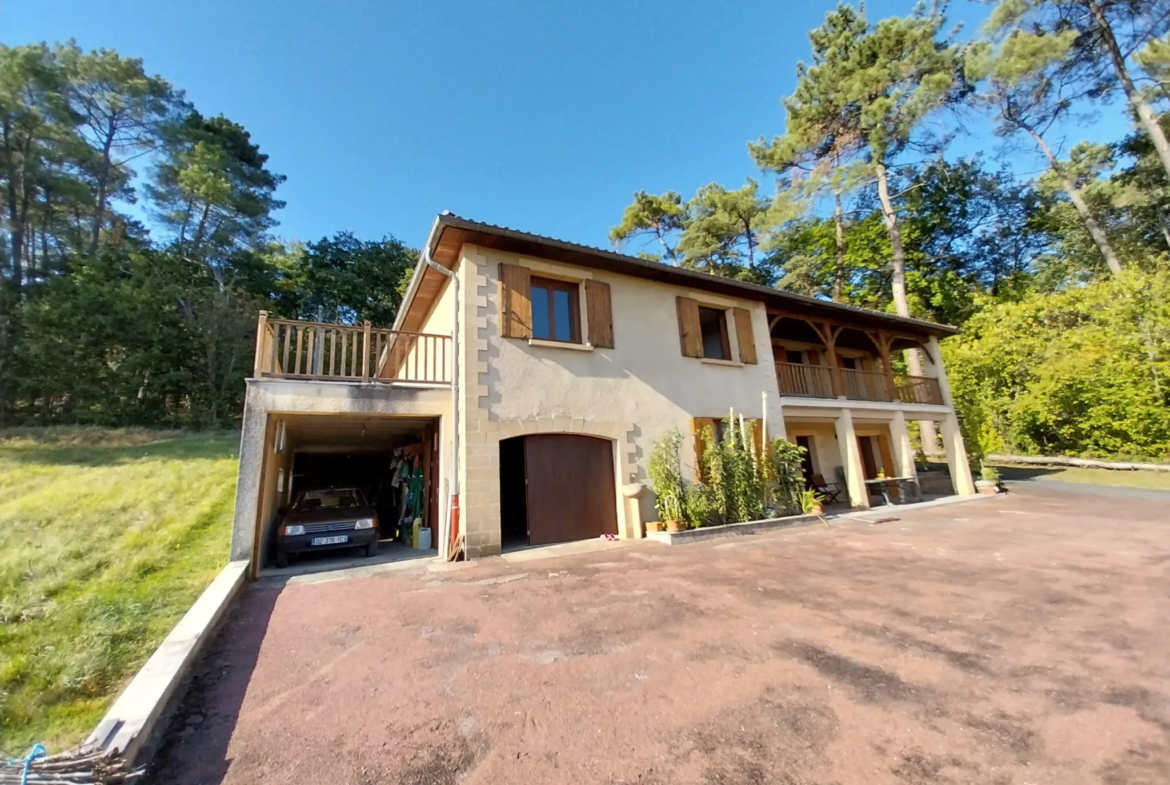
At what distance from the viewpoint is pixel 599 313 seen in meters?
9.01

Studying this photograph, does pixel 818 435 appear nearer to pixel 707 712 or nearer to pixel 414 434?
pixel 414 434

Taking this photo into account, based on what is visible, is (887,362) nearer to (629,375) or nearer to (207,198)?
(629,375)

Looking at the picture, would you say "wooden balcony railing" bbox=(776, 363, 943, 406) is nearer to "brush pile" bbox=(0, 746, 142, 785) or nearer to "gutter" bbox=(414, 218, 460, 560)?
"gutter" bbox=(414, 218, 460, 560)

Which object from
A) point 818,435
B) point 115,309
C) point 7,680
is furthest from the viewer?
point 115,309

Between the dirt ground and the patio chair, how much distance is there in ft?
26.0

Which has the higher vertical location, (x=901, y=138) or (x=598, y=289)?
(x=901, y=138)

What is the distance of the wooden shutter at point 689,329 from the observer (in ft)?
32.7

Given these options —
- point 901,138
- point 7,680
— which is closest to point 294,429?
point 7,680

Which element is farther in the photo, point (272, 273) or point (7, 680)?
point (272, 273)

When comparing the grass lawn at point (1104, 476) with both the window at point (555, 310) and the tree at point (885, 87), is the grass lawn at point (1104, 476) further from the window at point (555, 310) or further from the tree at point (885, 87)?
the window at point (555, 310)

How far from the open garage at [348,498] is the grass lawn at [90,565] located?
851mm

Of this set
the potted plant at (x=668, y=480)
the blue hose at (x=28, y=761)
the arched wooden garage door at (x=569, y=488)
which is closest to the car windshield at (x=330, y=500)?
the arched wooden garage door at (x=569, y=488)

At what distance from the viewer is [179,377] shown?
1877 centimetres

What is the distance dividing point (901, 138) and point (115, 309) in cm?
3335
